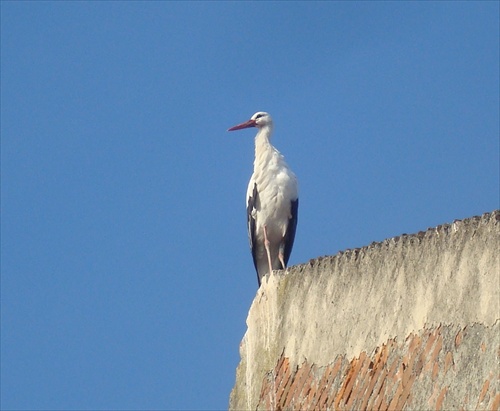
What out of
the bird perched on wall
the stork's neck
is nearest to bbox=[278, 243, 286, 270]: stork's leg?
the bird perched on wall

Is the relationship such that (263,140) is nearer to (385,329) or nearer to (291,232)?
(291,232)

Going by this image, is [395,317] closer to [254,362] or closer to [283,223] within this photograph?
[254,362]

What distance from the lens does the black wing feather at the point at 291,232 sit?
595 inches

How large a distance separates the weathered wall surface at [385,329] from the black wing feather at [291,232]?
326 cm

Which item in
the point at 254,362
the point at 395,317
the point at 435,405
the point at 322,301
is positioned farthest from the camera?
the point at 254,362

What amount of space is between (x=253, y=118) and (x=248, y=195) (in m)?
1.40

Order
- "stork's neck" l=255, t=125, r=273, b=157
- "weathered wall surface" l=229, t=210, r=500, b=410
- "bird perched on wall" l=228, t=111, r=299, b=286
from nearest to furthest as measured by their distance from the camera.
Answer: "weathered wall surface" l=229, t=210, r=500, b=410
"bird perched on wall" l=228, t=111, r=299, b=286
"stork's neck" l=255, t=125, r=273, b=157

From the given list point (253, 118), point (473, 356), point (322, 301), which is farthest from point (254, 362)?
point (253, 118)

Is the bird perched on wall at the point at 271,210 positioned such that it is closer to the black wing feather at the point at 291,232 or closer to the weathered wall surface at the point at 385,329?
the black wing feather at the point at 291,232

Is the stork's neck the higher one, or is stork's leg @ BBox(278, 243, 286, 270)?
the stork's neck

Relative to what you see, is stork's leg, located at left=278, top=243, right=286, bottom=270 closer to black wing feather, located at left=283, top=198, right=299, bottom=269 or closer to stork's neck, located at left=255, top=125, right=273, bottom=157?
black wing feather, located at left=283, top=198, right=299, bottom=269

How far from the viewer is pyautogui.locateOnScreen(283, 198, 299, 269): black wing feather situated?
1512 cm

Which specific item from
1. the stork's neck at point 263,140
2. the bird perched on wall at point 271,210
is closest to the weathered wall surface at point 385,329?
the bird perched on wall at point 271,210

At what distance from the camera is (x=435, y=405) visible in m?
9.22
